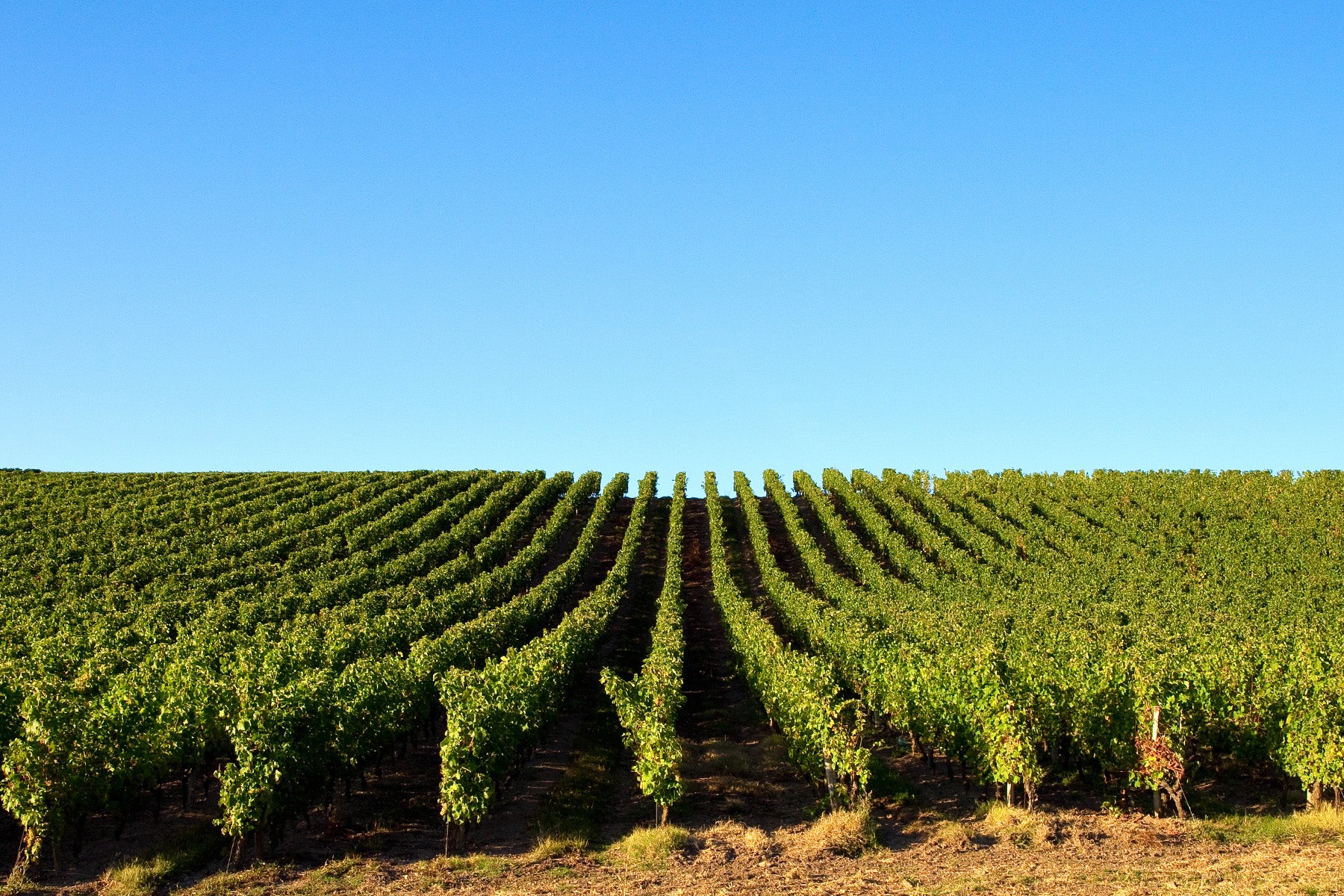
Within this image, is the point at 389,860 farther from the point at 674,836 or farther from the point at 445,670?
the point at 445,670

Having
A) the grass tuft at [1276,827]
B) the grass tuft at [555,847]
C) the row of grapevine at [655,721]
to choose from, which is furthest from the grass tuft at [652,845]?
the grass tuft at [1276,827]

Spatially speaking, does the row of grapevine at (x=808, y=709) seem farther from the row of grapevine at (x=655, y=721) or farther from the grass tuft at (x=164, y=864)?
the grass tuft at (x=164, y=864)

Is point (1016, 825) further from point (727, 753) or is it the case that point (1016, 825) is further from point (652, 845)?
point (727, 753)

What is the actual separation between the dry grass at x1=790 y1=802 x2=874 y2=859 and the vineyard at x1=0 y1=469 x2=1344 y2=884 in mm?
860

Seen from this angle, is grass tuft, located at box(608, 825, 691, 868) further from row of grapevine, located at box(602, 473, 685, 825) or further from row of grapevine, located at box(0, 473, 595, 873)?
row of grapevine, located at box(0, 473, 595, 873)

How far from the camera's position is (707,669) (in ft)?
115

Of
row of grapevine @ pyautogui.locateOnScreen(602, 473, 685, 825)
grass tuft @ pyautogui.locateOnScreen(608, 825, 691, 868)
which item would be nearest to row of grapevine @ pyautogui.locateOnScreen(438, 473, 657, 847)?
row of grapevine @ pyautogui.locateOnScreen(602, 473, 685, 825)

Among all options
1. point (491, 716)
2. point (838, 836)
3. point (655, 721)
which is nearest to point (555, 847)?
point (491, 716)

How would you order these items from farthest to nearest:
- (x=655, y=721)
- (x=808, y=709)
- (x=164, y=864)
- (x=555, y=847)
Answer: (x=808, y=709), (x=655, y=721), (x=555, y=847), (x=164, y=864)

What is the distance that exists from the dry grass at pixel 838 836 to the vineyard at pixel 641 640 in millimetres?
860

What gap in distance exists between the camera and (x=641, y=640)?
3931 centimetres

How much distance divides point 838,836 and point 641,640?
21734 mm

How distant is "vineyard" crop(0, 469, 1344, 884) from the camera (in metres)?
19.1

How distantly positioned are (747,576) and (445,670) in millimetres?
28722
